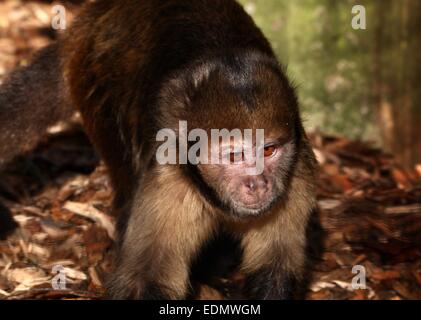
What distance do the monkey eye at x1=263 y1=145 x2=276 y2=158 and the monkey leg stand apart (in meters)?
0.65

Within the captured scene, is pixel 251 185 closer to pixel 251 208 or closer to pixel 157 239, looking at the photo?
pixel 251 208

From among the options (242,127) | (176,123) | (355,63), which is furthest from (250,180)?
(355,63)

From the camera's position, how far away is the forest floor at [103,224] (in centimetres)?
708

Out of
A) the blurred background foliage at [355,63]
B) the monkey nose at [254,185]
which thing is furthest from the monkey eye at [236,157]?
the blurred background foliage at [355,63]

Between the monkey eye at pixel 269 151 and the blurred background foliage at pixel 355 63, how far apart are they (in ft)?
12.2

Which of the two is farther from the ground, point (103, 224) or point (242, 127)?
point (242, 127)

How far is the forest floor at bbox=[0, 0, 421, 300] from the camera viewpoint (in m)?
7.08

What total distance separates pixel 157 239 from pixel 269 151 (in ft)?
3.50

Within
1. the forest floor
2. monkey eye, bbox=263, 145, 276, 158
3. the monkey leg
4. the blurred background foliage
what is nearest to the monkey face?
monkey eye, bbox=263, 145, 276, 158

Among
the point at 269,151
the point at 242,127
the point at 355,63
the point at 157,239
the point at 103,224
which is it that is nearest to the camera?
the point at 242,127

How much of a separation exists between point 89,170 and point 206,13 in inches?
105

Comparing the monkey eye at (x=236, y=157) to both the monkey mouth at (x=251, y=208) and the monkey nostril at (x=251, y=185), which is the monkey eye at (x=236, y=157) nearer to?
the monkey nostril at (x=251, y=185)

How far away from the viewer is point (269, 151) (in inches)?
233

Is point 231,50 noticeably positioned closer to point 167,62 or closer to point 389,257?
point 167,62
